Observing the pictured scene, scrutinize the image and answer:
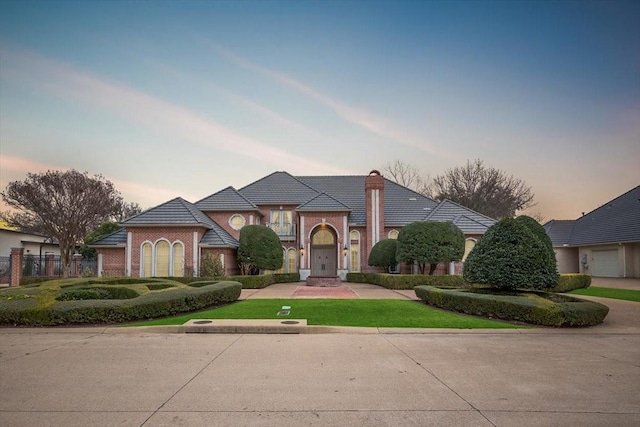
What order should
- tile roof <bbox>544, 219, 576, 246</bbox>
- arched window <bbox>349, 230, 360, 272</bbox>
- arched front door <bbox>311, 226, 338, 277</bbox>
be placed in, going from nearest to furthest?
arched window <bbox>349, 230, 360, 272</bbox> → arched front door <bbox>311, 226, 338, 277</bbox> → tile roof <bbox>544, 219, 576, 246</bbox>

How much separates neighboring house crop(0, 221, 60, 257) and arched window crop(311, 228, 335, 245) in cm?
2705

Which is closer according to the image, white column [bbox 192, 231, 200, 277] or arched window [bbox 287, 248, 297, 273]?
white column [bbox 192, 231, 200, 277]

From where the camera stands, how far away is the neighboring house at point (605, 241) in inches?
1320

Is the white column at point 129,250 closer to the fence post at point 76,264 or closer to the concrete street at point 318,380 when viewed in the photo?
the fence post at point 76,264

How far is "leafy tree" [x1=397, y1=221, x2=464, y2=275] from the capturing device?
25.5 meters

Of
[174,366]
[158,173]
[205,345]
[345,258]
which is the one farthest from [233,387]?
→ [345,258]

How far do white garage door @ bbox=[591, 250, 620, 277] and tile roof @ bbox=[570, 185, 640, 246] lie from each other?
1502 millimetres

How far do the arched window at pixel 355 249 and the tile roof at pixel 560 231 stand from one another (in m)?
23.9

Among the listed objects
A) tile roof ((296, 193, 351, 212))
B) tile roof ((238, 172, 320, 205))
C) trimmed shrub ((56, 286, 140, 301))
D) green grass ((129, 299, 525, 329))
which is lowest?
green grass ((129, 299, 525, 329))

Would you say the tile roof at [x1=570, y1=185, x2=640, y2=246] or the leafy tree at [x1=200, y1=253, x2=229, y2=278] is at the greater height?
the tile roof at [x1=570, y1=185, x2=640, y2=246]

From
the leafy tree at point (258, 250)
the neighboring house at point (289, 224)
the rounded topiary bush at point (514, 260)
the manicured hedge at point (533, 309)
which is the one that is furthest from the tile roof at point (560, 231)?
the rounded topiary bush at point (514, 260)

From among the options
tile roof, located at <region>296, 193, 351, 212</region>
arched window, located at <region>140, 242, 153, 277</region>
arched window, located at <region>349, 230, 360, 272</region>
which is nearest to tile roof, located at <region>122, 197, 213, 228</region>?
arched window, located at <region>140, 242, 153, 277</region>

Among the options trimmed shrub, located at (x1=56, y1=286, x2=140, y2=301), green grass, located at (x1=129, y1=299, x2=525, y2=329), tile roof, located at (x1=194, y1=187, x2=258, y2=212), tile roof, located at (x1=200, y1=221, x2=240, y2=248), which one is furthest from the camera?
tile roof, located at (x1=194, y1=187, x2=258, y2=212)

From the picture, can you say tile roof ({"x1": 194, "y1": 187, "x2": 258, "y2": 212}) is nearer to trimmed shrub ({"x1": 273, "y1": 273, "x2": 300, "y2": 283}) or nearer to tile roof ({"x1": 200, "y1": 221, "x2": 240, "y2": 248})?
tile roof ({"x1": 200, "y1": 221, "x2": 240, "y2": 248})
